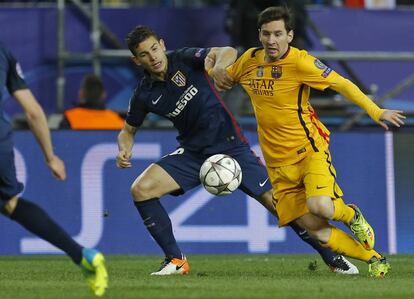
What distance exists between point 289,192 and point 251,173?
80cm

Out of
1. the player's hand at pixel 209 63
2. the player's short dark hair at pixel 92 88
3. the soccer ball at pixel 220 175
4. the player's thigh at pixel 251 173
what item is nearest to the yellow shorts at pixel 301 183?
the soccer ball at pixel 220 175

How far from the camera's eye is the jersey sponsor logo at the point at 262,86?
9.70 m

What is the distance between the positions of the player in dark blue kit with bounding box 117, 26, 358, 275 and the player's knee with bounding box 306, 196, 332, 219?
0.79m

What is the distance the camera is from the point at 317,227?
31.8 feet

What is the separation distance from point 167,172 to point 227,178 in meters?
0.62

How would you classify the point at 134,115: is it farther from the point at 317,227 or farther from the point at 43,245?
the point at 43,245

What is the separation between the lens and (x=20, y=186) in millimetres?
8234

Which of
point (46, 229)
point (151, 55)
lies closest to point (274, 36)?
point (151, 55)

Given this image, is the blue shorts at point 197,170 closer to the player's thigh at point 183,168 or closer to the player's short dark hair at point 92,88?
the player's thigh at point 183,168

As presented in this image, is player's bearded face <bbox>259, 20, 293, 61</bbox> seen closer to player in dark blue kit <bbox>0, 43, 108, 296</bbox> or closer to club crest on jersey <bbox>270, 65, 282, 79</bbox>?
club crest on jersey <bbox>270, 65, 282, 79</bbox>

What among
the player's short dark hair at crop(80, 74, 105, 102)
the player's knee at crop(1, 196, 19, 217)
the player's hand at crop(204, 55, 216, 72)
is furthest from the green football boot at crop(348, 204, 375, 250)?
the player's short dark hair at crop(80, 74, 105, 102)

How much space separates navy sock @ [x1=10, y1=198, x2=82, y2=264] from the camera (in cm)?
802

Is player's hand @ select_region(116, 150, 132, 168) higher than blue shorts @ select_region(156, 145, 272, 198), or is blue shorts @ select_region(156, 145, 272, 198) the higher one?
player's hand @ select_region(116, 150, 132, 168)

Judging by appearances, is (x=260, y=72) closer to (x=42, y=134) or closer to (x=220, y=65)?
(x=220, y=65)
